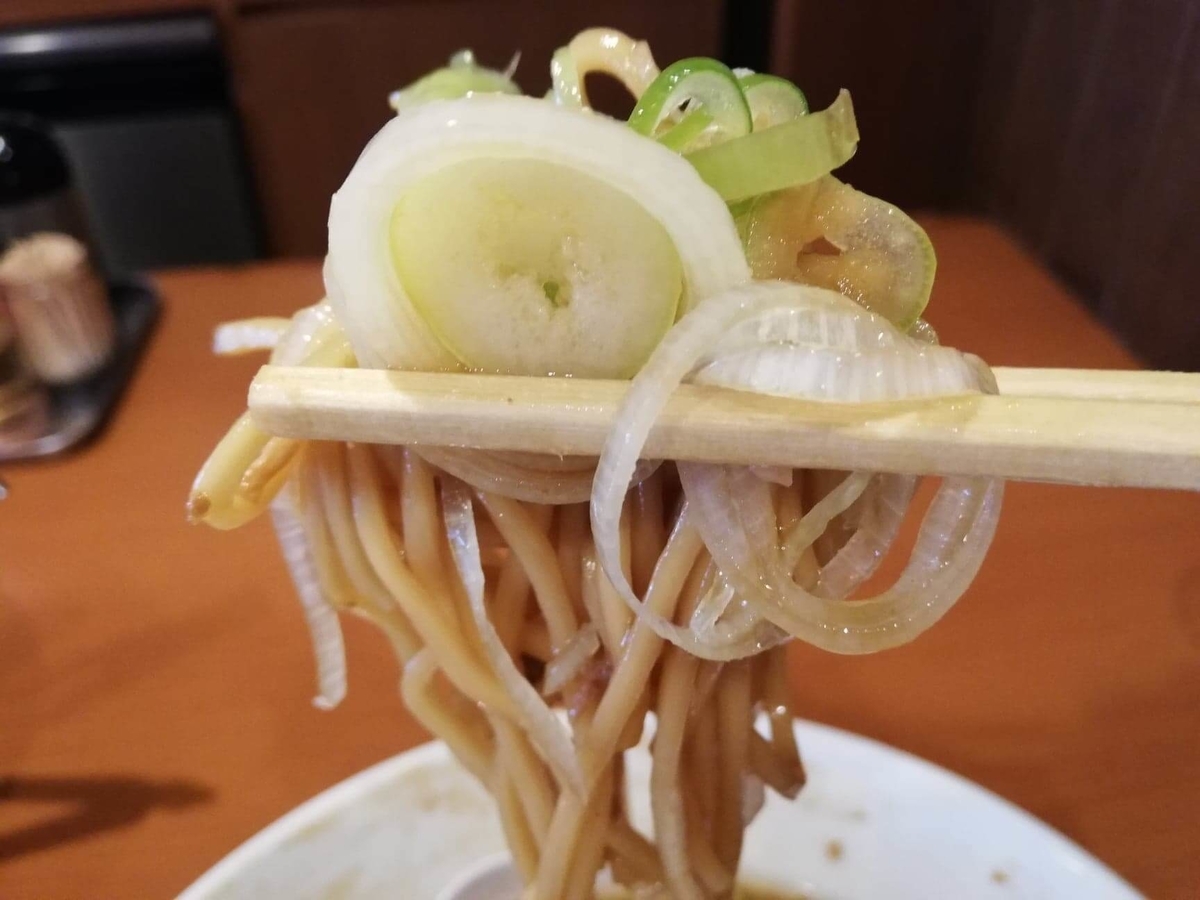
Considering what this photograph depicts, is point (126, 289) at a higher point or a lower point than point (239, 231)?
higher

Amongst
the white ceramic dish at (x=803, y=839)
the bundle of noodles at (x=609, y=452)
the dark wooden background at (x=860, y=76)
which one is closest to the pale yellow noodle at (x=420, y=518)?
the bundle of noodles at (x=609, y=452)

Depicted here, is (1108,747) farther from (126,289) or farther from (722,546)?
(126,289)

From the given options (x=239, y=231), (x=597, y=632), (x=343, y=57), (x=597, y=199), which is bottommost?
(x=239, y=231)

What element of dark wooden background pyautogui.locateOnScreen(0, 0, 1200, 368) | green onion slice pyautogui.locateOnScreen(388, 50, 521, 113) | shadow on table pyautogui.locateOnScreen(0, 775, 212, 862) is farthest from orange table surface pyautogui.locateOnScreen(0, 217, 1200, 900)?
dark wooden background pyautogui.locateOnScreen(0, 0, 1200, 368)

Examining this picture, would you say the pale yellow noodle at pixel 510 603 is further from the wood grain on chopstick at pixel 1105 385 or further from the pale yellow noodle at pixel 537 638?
the wood grain on chopstick at pixel 1105 385

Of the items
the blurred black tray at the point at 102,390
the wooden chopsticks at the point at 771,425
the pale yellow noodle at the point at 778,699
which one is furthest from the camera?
the blurred black tray at the point at 102,390

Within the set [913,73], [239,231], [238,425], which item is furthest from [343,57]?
[238,425]
